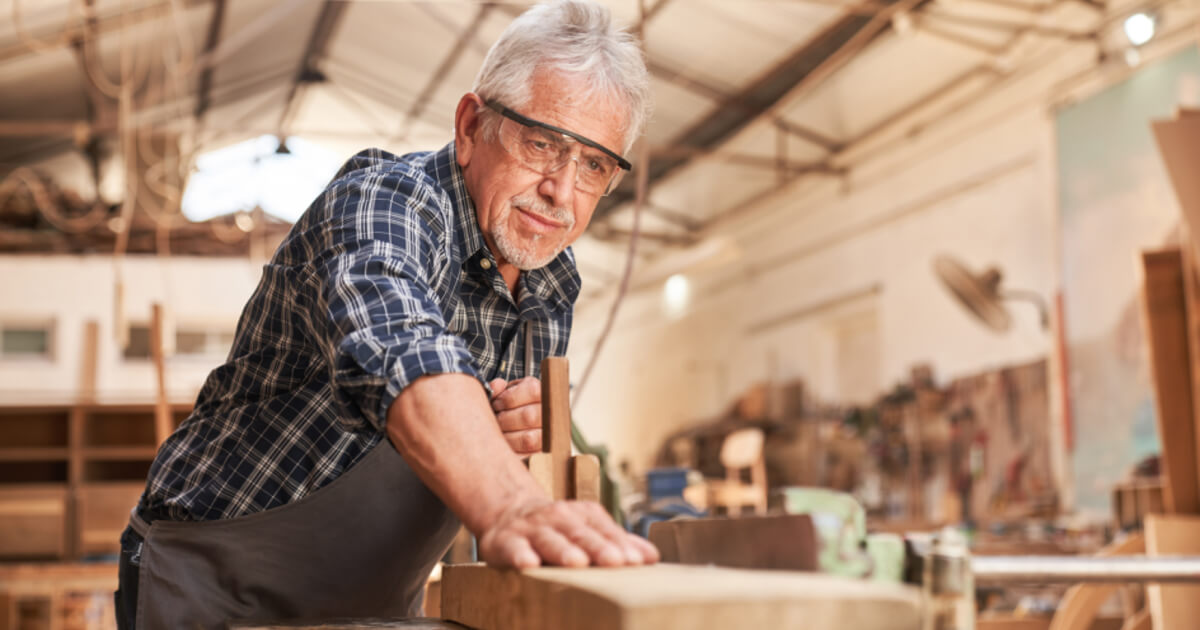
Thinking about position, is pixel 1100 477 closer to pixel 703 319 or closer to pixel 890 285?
pixel 890 285

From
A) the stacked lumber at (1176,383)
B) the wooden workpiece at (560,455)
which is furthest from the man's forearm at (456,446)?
the stacked lumber at (1176,383)

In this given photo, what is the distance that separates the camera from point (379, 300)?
1.04 metres

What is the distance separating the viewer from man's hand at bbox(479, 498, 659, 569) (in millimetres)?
889

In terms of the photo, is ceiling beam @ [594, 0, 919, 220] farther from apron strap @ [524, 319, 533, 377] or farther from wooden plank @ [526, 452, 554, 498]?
wooden plank @ [526, 452, 554, 498]

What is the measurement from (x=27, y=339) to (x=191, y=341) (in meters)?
1.84

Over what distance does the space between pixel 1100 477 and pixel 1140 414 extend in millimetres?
595

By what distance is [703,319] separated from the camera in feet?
50.8

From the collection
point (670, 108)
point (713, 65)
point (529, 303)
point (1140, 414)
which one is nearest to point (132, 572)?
point (529, 303)

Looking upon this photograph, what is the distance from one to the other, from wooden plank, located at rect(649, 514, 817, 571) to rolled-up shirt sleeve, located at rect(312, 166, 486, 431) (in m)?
0.24

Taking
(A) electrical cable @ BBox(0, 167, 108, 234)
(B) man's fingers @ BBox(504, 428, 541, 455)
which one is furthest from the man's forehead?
(A) electrical cable @ BBox(0, 167, 108, 234)

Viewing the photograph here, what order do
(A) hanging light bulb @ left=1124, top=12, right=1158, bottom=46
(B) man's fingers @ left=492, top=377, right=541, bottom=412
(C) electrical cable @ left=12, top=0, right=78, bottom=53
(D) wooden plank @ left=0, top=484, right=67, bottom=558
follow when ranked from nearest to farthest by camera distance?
(B) man's fingers @ left=492, top=377, right=541, bottom=412 → (C) electrical cable @ left=12, top=0, right=78, bottom=53 → (D) wooden plank @ left=0, top=484, right=67, bottom=558 → (A) hanging light bulb @ left=1124, top=12, right=1158, bottom=46

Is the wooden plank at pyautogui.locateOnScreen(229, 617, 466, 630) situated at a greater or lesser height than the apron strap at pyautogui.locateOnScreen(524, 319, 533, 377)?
lesser

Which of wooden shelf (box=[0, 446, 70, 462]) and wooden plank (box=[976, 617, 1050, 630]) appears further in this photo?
wooden shelf (box=[0, 446, 70, 462])

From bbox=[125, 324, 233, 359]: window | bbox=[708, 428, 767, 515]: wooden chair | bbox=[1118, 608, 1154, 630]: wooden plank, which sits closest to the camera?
bbox=[1118, 608, 1154, 630]: wooden plank
